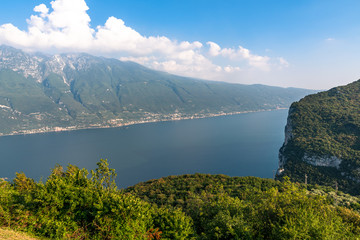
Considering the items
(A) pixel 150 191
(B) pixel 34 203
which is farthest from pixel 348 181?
(B) pixel 34 203

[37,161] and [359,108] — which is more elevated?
[359,108]

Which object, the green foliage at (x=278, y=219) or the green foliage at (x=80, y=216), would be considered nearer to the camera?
the green foliage at (x=278, y=219)

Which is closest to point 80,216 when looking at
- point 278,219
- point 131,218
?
point 131,218

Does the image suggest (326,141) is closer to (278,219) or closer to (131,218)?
(278,219)

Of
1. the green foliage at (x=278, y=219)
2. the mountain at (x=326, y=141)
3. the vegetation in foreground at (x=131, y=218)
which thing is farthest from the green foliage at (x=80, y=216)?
the mountain at (x=326, y=141)

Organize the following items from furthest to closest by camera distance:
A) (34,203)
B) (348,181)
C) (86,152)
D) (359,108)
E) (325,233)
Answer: (86,152), (359,108), (348,181), (34,203), (325,233)

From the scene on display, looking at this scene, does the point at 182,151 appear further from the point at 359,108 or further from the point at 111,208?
the point at 111,208

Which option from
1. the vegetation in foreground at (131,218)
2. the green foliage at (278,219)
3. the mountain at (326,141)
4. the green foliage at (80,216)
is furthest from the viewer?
the mountain at (326,141)

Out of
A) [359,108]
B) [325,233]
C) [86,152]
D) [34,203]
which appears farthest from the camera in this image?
[86,152]

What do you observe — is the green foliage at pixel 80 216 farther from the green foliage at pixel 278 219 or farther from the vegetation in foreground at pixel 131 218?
the green foliage at pixel 278 219
